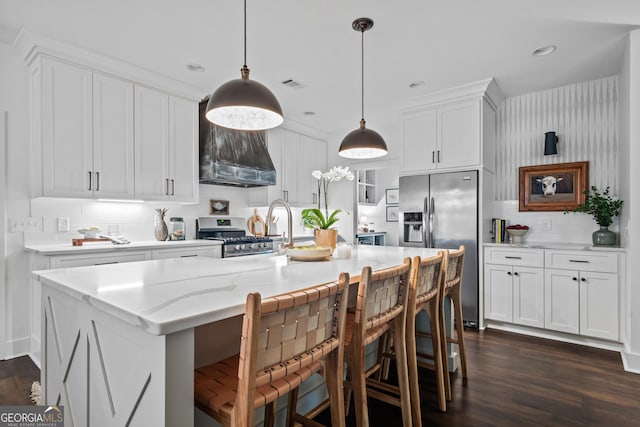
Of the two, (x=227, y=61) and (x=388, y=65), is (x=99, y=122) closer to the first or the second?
(x=227, y=61)

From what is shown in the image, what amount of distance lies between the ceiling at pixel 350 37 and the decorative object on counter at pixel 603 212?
4.22 ft

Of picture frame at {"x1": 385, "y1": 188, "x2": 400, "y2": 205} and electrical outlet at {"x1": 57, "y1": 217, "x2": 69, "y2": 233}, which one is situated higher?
picture frame at {"x1": 385, "y1": 188, "x2": 400, "y2": 205}

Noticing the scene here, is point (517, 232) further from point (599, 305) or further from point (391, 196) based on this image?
point (391, 196)

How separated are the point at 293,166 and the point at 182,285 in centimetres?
416

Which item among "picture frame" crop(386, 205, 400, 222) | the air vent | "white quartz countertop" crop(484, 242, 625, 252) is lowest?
"white quartz countertop" crop(484, 242, 625, 252)

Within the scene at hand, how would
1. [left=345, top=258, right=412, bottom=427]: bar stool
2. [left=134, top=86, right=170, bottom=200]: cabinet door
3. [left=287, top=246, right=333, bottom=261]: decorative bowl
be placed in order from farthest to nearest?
1. [left=134, top=86, right=170, bottom=200]: cabinet door
2. [left=287, top=246, right=333, bottom=261]: decorative bowl
3. [left=345, top=258, right=412, bottom=427]: bar stool

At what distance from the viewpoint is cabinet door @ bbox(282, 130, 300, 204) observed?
5238 mm

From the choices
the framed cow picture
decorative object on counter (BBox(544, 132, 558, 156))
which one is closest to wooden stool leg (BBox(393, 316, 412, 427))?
the framed cow picture

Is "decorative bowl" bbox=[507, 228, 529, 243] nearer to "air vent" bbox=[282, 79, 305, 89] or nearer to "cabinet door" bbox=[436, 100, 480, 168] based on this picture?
"cabinet door" bbox=[436, 100, 480, 168]

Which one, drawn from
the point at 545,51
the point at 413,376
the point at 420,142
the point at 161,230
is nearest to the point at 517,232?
the point at 420,142

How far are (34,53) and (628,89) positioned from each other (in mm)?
4865

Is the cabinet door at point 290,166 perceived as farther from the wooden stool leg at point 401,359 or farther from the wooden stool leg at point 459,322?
the wooden stool leg at point 401,359

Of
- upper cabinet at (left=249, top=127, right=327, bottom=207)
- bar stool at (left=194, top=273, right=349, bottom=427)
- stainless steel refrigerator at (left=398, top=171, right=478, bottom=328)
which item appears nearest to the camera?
bar stool at (left=194, top=273, right=349, bottom=427)

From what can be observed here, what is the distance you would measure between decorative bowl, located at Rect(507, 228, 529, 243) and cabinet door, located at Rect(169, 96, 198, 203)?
142 inches
